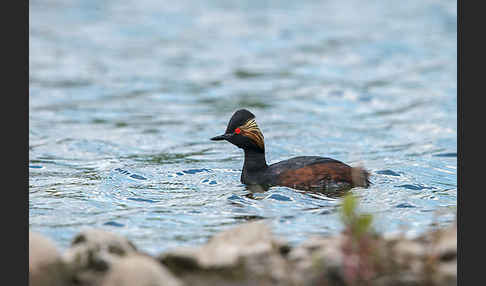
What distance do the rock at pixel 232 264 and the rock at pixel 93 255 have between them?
0.45 m

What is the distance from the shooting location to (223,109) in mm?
18406

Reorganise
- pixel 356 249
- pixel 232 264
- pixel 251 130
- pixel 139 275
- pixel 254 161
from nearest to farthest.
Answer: pixel 139 275
pixel 356 249
pixel 232 264
pixel 251 130
pixel 254 161

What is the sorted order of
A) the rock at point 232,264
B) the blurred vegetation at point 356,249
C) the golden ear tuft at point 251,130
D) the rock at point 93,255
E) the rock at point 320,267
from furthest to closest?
the golden ear tuft at point 251,130
the rock at point 93,255
the rock at point 232,264
the rock at point 320,267
the blurred vegetation at point 356,249

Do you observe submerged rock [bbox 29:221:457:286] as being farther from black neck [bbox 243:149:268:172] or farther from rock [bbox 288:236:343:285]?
black neck [bbox 243:149:268:172]

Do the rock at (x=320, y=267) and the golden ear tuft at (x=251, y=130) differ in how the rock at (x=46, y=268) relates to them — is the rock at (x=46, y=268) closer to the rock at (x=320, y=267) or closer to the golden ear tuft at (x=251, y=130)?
the rock at (x=320, y=267)

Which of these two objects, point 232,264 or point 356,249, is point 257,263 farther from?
point 356,249

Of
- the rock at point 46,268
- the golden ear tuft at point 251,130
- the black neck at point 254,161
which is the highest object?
the golden ear tuft at point 251,130

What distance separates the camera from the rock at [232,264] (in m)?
6.67

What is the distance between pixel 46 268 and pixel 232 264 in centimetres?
153

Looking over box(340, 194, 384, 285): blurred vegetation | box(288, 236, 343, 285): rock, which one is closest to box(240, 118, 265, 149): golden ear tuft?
box(288, 236, 343, 285): rock

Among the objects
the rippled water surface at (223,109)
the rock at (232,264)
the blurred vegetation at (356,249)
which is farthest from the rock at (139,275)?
the rippled water surface at (223,109)

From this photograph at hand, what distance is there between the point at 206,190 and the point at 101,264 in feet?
15.0

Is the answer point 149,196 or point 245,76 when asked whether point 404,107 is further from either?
point 149,196

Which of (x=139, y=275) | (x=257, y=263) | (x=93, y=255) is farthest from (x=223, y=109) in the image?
(x=139, y=275)
